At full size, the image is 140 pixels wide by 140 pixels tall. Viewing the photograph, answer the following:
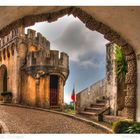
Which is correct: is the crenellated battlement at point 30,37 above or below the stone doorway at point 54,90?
above

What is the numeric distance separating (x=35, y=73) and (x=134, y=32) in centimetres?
871

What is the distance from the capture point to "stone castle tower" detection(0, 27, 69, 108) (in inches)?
498

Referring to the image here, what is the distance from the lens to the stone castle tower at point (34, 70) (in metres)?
12.6

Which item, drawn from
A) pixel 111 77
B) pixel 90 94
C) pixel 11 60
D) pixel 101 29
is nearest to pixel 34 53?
pixel 11 60

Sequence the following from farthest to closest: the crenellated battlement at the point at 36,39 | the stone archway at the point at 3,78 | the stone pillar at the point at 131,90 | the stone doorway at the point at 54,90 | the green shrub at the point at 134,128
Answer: the stone archway at the point at 3,78
the crenellated battlement at the point at 36,39
the stone doorway at the point at 54,90
the stone pillar at the point at 131,90
the green shrub at the point at 134,128

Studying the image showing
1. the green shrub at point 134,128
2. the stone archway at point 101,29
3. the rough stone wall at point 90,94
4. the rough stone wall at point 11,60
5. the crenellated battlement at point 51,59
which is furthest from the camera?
the rough stone wall at point 11,60

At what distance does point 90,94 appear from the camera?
30.2ft

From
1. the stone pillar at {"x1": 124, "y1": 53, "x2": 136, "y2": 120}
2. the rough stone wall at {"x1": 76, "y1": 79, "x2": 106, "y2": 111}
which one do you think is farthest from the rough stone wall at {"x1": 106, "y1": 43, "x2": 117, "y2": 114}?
the stone pillar at {"x1": 124, "y1": 53, "x2": 136, "y2": 120}

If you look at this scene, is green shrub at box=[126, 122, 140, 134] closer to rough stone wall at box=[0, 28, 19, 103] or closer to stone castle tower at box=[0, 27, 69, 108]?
stone castle tower at box=[0, 27, 69, 108]

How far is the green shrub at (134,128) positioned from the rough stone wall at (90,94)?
15.5 feet

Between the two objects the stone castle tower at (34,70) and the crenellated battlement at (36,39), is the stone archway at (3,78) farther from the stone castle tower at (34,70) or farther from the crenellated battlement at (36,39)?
the crenellated battlement at (36,39)

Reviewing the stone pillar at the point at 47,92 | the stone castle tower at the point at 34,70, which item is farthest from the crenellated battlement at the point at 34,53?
the stone pillar at the point at 47,92

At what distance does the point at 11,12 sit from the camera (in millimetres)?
3656
